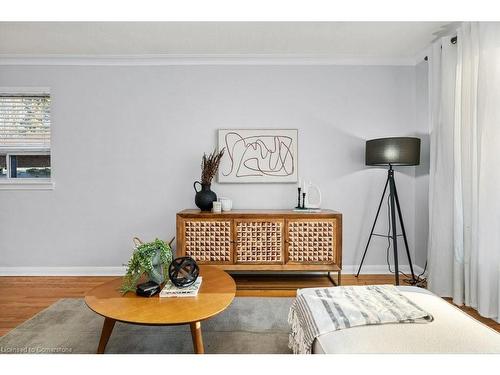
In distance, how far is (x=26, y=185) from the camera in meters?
3.15

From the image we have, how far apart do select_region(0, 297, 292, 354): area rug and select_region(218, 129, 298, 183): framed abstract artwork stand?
4.64 ft

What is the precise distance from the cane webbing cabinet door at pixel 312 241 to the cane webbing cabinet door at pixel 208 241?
60cm

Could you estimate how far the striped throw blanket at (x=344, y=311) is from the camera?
4.01ft

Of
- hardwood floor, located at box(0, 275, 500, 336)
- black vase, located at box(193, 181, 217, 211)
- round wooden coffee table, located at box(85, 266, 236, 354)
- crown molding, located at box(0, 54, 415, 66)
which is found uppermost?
crown molding, located at box(0, 54, 415, 66)

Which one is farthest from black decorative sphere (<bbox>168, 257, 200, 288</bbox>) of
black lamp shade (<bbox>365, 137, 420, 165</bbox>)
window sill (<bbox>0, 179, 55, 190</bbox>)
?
window sill (<bbox>0, 179, 55, 190</bbox>)

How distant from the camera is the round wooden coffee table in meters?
1.33

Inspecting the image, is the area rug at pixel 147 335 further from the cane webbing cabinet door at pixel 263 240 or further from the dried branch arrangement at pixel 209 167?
the dried branch arrangement at pixel 209 167

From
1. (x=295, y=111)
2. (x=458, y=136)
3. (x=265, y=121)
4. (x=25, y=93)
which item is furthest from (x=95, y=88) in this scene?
(x=458, y=136)

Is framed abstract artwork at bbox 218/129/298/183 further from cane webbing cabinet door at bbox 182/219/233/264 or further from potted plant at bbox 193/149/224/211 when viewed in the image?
cane webbing cabinet door at bbox 182/219/233/264

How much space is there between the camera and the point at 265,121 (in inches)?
125

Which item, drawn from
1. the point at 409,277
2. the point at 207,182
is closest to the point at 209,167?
the point at 207,182

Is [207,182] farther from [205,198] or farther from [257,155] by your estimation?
[257,155]
